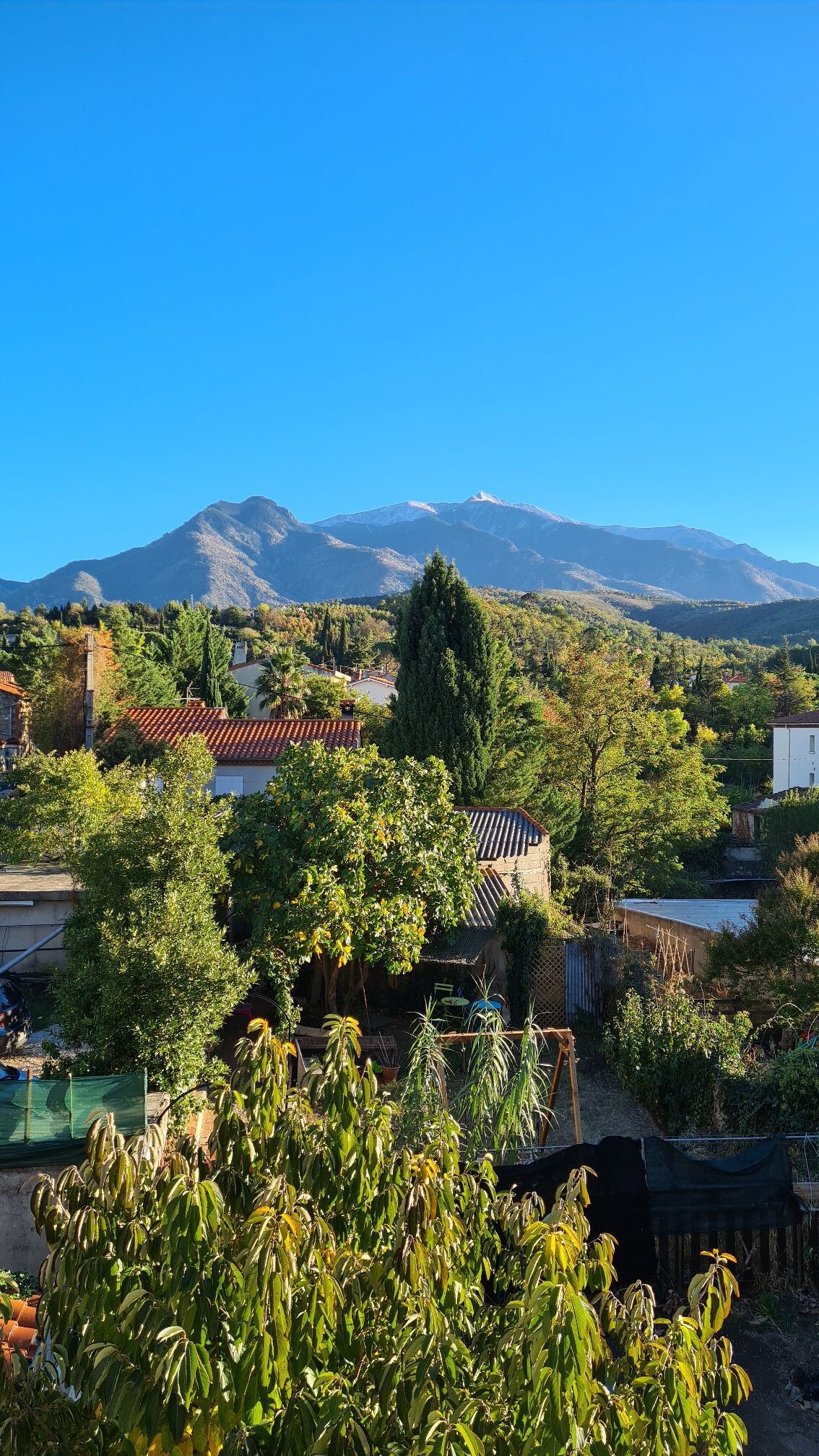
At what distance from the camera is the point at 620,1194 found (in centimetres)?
801

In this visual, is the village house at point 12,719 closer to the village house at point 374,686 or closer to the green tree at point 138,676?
the green tree at point 138,676

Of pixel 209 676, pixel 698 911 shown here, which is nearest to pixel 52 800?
pixel 698 911

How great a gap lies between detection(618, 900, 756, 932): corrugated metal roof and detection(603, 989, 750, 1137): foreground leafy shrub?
23.7 ft

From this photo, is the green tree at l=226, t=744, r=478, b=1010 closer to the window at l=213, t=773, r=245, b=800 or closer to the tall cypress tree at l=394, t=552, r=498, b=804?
the tall cypress tree at l=394, t=552, r=498, b=804

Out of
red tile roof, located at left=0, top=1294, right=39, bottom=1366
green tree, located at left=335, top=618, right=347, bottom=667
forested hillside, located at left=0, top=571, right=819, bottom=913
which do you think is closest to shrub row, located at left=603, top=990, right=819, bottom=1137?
red tile roof, located at left=0, top=1294, right=39, bottom=1366

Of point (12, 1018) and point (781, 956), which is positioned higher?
point (781, 956)

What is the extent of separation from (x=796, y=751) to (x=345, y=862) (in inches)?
1519

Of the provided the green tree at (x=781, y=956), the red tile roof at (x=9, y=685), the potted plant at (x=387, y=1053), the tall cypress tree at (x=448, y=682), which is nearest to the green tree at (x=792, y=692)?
the tall cypress tree at (x=448, y=682)

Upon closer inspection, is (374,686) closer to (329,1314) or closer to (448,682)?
(448,682)

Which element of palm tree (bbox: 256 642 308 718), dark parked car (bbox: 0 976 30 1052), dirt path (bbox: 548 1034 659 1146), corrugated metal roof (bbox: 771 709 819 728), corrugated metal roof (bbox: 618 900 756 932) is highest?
palm tree (bbox: 256 642 308 718)

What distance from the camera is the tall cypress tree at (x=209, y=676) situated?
4803 cm

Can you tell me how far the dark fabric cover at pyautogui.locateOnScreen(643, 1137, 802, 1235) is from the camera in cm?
807

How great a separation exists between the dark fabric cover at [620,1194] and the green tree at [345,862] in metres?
4.71

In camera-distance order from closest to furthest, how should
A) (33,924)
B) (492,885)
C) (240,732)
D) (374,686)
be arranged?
(33,924) → (492,885) → (240,732) → (374,686)
